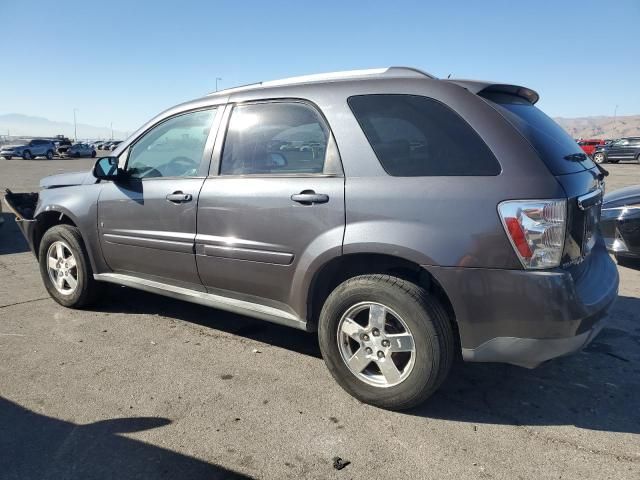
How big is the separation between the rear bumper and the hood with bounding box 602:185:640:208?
3.55 m

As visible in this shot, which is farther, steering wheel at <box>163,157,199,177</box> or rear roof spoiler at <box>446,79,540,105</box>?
steering wheel at <box>163,157,199,177</box>

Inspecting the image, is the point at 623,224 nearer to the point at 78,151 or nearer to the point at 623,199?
the point at 623,199

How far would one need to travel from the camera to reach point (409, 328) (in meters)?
2.68

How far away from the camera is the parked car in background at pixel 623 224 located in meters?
5.46

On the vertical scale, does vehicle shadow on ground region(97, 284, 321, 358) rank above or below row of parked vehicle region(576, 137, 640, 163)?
below

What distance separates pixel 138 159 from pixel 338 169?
197cm

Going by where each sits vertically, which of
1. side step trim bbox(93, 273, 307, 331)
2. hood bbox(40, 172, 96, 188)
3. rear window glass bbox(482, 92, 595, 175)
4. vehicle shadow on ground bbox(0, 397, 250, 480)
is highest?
rear window glass bbox(482, 92, 595, 175)

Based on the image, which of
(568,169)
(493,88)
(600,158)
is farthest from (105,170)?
(600,158)

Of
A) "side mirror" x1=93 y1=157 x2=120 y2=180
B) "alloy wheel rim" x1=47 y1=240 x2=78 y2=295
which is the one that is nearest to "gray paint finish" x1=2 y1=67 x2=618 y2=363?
"side mirror" x1=93 y1=157 x2=120 y2=180

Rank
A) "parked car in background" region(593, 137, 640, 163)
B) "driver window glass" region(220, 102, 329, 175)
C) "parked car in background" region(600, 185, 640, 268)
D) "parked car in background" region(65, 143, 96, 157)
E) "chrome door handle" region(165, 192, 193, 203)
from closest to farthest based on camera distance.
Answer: "driver window glass" region(220, 102, 329, 175) → "chrome door handle" region(165, 192, 193, 203) → "parked car in background" region(600, 185, 640, 268) → "parked car in background" region(593, 137, 640, 163) → "parked car in background" region(65, 143, 96, 157)

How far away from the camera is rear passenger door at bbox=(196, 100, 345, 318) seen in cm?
294

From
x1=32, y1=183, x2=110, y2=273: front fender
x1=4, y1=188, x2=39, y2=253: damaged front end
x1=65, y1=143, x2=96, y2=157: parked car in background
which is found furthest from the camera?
x1=65, y1=143, x2=96, y2=157: parked car in background

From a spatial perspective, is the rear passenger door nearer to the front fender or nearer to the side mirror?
the side mirror

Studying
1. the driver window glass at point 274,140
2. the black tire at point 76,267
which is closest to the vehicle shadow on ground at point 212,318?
the black tire at point 76,267
